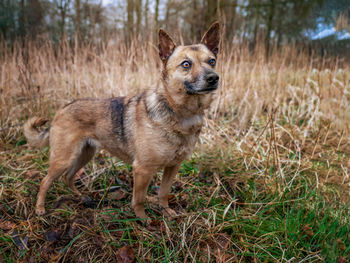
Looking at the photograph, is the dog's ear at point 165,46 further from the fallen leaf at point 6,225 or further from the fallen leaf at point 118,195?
the fallen leaf at point 6,225

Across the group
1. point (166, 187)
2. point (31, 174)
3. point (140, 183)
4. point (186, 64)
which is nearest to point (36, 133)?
point (31, 174)

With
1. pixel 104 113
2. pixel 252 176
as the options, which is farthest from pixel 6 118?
pixel 252 176

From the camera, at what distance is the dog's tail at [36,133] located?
8.67 feet

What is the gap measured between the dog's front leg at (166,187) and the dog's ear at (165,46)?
1.12 meters

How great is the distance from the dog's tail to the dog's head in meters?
1.62

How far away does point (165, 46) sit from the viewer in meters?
2.21

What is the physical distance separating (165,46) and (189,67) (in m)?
0.38

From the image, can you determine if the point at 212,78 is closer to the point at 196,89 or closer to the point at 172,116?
the point at 196,89

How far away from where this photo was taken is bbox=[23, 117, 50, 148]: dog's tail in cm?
264

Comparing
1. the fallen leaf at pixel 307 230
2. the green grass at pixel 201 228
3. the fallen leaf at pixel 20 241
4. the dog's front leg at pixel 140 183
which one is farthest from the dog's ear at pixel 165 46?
the fallen leaf at pixel 20 241

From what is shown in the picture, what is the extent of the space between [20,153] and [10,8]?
319 cm

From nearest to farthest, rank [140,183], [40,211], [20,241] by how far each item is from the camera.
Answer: [20,241] < [140,183] < [40,211]

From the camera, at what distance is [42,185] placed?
95.4 inches

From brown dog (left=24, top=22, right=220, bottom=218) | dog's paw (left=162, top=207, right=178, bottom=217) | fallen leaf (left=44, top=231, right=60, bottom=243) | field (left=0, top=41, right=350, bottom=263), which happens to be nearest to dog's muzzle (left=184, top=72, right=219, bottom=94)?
brown dog (left=24, top=22, right=220, bottom=218)
